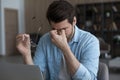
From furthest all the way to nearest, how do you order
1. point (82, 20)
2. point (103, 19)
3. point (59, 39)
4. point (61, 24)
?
point (82, 20)
point (103, 19)
point (61, 24)
point (59, 39)

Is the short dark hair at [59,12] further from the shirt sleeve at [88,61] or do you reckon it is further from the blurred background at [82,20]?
the blurred background at [82,20]

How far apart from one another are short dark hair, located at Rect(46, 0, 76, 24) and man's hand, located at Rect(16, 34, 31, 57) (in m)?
0.20

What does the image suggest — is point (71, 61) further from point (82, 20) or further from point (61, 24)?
point (82, 20)

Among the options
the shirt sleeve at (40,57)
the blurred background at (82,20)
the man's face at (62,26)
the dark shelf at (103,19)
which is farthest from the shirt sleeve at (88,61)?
the dark shelf at (103,19)

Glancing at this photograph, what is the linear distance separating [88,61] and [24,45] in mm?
429

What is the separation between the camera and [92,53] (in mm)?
1466

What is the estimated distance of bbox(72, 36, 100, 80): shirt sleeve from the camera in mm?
1345

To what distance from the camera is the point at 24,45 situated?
5.23 feet

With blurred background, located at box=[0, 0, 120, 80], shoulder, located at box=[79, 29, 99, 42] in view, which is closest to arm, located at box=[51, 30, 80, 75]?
shoulder, located at box=[79, 29, 99, 42]

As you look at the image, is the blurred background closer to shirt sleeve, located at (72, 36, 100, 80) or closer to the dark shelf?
the dark shelf

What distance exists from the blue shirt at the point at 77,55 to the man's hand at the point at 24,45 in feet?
0.29

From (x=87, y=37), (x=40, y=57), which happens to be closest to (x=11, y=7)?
(x=40, y=57)

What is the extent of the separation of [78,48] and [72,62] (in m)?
0.23

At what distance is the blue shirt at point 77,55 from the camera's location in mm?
1392
